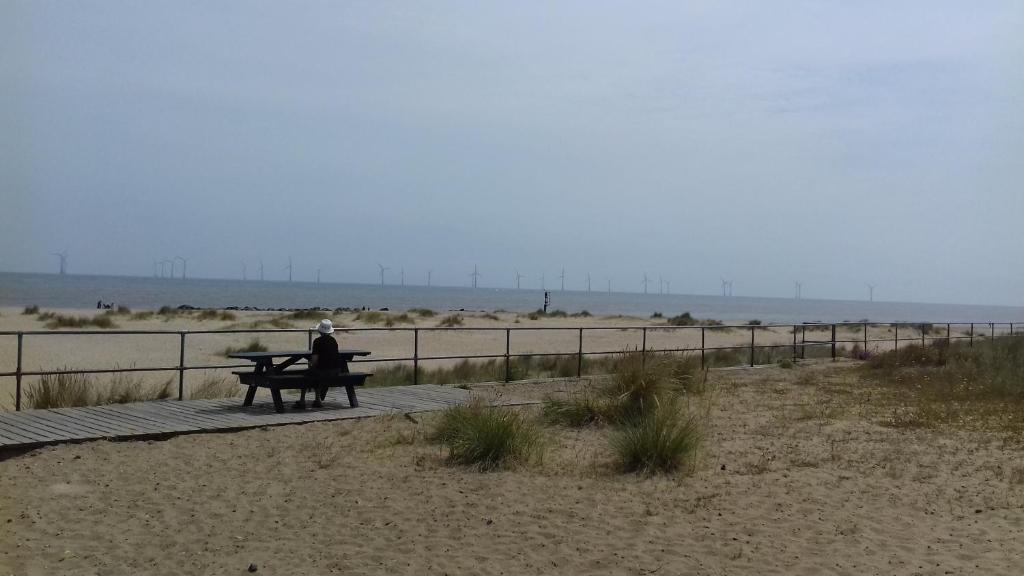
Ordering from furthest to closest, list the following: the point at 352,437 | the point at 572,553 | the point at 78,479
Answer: the point at 352,437 → the point at 78,479 → the point at 572,553

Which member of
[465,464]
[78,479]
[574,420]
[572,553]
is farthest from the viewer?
[574,420]

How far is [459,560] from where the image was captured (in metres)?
6.45

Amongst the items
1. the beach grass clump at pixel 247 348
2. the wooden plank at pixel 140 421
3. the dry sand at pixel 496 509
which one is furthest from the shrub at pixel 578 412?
the beach grass clump at pixel 247 348

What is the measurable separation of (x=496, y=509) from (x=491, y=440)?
1.68 metres

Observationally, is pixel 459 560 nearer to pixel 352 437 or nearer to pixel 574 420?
pixel 352 437

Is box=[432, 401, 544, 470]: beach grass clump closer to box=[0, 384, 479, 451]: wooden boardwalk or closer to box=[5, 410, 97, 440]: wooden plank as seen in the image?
box=[0, 384, 479, 451]: wooden boardwalk

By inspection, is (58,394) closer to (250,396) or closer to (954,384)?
(250,396)

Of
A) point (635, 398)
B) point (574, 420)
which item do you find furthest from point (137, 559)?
point (635, 398)

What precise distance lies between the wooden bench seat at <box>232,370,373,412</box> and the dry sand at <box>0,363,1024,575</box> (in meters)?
0.81

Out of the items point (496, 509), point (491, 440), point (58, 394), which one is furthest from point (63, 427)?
point (496, 509)

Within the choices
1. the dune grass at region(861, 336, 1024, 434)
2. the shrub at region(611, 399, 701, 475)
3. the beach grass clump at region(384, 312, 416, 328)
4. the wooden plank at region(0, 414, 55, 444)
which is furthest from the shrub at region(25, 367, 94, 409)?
the beach grass clump at region(384, 312, 416, 328)

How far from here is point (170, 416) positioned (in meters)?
11.5

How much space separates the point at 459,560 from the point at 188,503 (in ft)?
8.62

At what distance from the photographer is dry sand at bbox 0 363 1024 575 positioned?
6461 millimetres
